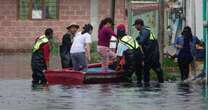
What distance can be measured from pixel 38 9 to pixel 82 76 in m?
22.5

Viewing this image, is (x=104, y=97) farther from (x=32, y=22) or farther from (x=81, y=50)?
(x=32, y=22)

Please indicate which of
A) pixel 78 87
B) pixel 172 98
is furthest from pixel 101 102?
pixel 78 87

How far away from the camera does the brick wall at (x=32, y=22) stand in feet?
136

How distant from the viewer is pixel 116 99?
15508 mm

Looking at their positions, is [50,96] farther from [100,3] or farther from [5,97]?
[100,3]

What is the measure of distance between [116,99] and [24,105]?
1.93 meters

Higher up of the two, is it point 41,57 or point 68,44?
point 68,44

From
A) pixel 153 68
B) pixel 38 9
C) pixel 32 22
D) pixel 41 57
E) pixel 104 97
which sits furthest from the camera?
pixel 38 9

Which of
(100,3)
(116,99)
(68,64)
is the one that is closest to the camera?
(116,99)

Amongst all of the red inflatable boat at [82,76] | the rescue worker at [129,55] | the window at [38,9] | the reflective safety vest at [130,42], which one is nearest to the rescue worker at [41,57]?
the red inflatable boat at [82,76]

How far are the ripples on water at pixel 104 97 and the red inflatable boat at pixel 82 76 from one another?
373mm

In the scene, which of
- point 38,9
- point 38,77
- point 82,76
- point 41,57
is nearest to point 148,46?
point 82,76

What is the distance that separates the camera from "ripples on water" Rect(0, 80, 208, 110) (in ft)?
46.5

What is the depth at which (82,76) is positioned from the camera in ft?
64.6
